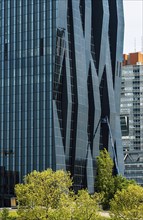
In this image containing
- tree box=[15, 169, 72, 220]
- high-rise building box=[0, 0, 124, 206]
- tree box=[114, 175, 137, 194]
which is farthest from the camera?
tree box=[114, 175, 137, 194]

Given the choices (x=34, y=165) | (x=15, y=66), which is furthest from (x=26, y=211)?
(x=15, y=66)

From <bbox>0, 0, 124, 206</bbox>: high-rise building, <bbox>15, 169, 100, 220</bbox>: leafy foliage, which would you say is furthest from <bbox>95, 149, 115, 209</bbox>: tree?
<bbox>15, 169, 100, 220</bbox>: leafy foliage

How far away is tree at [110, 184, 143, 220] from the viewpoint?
10462 centimetres

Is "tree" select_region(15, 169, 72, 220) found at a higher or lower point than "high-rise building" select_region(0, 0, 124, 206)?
lower

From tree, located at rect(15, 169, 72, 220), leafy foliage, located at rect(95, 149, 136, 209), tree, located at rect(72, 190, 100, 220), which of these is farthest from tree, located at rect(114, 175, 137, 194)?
tree, located at rect(72, 190, 100, 220)

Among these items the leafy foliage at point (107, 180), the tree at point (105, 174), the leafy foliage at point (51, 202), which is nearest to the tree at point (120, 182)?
the leafy foliage at point (107, 180)

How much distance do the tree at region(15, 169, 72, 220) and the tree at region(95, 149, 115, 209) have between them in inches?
1659

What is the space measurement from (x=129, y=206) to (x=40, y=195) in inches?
524

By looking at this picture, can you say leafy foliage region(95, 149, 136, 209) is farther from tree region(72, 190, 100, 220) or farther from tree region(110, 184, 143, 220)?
tree region(72, 190, 100, 220)

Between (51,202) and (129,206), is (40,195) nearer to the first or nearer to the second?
(51,202)

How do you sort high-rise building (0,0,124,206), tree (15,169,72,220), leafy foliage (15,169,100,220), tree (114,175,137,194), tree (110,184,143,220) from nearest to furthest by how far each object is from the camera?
leafy foliage (15,169,100,220) < tree (110,184,143,220) < tree (15,169,72,220) < high-rise building (0,0,124,206) < tree (114,175,137,194)

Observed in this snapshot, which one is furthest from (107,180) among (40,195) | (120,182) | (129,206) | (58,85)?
(40,195)

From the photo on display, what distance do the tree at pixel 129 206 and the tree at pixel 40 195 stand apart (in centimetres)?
852

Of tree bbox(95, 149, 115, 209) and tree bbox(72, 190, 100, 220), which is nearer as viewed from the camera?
tree bbox(72, 190, 100, 220)
